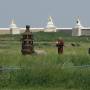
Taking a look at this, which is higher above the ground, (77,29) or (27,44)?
(77,29)

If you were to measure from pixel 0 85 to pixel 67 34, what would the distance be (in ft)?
239

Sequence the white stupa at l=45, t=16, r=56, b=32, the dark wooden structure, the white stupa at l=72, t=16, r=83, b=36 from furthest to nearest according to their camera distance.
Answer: the white stupa at l=45, t=16, r=56, b=32 < the white stupa at l=72, t=16, r=83, b=36 < the dark wooden structure

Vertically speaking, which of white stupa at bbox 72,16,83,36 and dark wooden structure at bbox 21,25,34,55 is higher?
white stupa at bbox 72,16,83,36

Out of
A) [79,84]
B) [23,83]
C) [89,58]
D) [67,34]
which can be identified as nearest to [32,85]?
[23,83]

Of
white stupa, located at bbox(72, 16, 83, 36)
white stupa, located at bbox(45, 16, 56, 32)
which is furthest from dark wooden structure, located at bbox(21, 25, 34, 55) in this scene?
white stupa, located at bbox(45, 16, 56, 32)

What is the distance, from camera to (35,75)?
14.9m

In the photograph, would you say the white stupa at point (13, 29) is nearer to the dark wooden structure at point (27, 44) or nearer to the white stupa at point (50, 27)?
the white stupa at point (50, 27)

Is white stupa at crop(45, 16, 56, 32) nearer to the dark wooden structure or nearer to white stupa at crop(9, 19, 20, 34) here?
white stupa at crop(9, 19, 20, 34)

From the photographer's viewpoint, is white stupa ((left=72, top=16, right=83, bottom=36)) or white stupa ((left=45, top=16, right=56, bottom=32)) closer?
white stupa ((left=72, top=16, right=83, bottom=36))

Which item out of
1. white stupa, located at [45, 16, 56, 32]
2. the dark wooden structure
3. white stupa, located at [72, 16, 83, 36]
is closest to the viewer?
the dark wooden structure

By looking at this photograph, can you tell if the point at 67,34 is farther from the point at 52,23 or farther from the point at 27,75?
the point at 27,75

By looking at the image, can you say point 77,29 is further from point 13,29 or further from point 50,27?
point 13,29

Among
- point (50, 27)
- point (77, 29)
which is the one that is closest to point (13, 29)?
point (50, 27)

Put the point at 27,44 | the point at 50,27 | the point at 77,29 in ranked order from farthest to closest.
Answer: the point at 50,27 → the point at 77,29 → the point at 27,44
